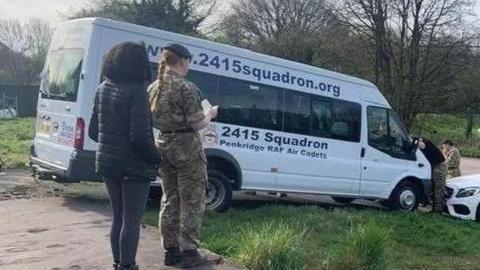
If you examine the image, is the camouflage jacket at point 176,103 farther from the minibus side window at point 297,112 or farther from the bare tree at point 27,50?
the bare tree at point 27,50

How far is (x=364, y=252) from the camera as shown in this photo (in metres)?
5.79

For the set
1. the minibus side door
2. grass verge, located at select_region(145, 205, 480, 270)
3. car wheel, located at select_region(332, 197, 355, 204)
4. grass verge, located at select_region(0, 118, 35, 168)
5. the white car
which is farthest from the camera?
grass verge, located at select_region(0, 118, 35, 168)

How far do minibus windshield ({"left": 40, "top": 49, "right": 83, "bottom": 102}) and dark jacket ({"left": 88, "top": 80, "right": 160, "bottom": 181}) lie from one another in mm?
4011

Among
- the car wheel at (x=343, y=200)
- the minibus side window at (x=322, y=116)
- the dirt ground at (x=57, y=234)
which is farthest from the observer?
the car wheel at (x=343, y=200)

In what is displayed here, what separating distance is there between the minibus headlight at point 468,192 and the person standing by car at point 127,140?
26.9 feet

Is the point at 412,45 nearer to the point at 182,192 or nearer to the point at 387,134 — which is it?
the point at 387,134

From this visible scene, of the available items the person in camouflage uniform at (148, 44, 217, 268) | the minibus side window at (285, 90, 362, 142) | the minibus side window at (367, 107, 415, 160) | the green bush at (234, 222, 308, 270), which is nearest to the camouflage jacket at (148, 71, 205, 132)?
the person in camouflage uniform at (148, 44, 217, 268)

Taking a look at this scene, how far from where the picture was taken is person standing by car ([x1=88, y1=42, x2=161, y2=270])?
4805mm

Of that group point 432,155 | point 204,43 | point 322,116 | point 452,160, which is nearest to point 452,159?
point 452,160

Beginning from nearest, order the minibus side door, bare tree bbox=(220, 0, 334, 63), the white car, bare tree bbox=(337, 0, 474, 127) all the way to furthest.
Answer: the minibus side door → the white car → bare tree bbox=(337, 0, 474, 127) → bare tree bbox=(220, 0, 334, 63)

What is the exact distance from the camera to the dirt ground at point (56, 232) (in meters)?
5.98

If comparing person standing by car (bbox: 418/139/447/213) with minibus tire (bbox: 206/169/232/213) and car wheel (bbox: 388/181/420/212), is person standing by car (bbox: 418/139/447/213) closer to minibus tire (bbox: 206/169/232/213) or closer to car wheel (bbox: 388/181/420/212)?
car wheel (bbox: 388/181/420/212)

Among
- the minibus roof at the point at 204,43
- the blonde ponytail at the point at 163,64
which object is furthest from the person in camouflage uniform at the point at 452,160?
the blonde ponytail at the point at 163,64

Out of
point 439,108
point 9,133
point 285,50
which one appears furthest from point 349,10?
point 9,133
